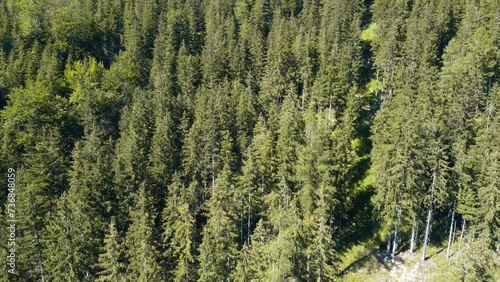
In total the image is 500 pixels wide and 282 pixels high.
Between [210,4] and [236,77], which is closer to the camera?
[236,77]

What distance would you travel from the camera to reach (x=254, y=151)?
54.9 meters

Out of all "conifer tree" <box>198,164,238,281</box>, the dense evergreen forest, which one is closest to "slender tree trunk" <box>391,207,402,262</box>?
the dense evergreen forest

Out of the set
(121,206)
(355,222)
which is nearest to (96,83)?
(121,206)

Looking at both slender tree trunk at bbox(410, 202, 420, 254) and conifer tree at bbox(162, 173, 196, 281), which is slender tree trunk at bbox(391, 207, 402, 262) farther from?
conifer tree at bbox(162, 173, 196, 281)

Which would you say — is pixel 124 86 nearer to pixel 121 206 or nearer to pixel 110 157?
pixel 110 157

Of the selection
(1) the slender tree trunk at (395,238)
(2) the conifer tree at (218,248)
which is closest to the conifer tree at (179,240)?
(2) the conifer tree at (218,248)

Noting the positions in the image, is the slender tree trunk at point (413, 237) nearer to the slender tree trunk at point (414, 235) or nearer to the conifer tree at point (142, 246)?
the slender tree trunk at point (414, 235)

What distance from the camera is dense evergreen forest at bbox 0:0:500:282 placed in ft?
143

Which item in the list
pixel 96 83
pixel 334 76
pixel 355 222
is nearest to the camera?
pixel 355 222

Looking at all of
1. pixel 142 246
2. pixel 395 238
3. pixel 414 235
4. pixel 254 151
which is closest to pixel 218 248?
pixel 142 246

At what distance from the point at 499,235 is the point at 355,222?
661 inches

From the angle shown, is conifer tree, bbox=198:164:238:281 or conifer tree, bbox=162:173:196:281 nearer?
conifer tree, bbox=198:164:238:281

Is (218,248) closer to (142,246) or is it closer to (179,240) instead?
(179,240)

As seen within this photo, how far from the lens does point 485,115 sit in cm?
5631
